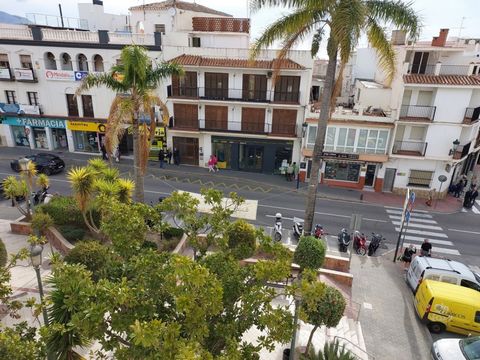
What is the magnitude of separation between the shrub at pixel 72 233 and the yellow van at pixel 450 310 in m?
15.2

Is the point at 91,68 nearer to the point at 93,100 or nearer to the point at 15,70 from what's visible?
the point at 93,100

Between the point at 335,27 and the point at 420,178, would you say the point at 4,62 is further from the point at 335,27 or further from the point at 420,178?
the point at 420,178

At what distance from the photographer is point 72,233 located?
15.7 meters

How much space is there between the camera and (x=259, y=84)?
27.6 metres

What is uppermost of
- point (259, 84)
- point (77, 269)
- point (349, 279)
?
point (259, 84)

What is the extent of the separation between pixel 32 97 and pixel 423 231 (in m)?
34.3

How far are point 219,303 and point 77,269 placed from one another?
8.12 ft

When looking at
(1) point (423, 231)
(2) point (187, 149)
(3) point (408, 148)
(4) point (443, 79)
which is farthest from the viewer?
(2) point (187, 149)

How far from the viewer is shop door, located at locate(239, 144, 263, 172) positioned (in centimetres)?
2955

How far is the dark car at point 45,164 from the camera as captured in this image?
86.4 ft

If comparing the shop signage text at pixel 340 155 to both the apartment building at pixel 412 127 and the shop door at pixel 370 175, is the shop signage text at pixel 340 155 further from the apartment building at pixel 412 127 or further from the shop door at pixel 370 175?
the shop door at pixel 370 175

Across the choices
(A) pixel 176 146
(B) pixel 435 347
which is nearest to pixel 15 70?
(A) pixel 176 146

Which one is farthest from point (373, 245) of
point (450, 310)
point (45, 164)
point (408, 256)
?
point (45, 164)

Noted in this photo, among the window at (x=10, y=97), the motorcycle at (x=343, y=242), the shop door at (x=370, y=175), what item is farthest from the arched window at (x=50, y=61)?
the shop door at (x=370, y=175)
